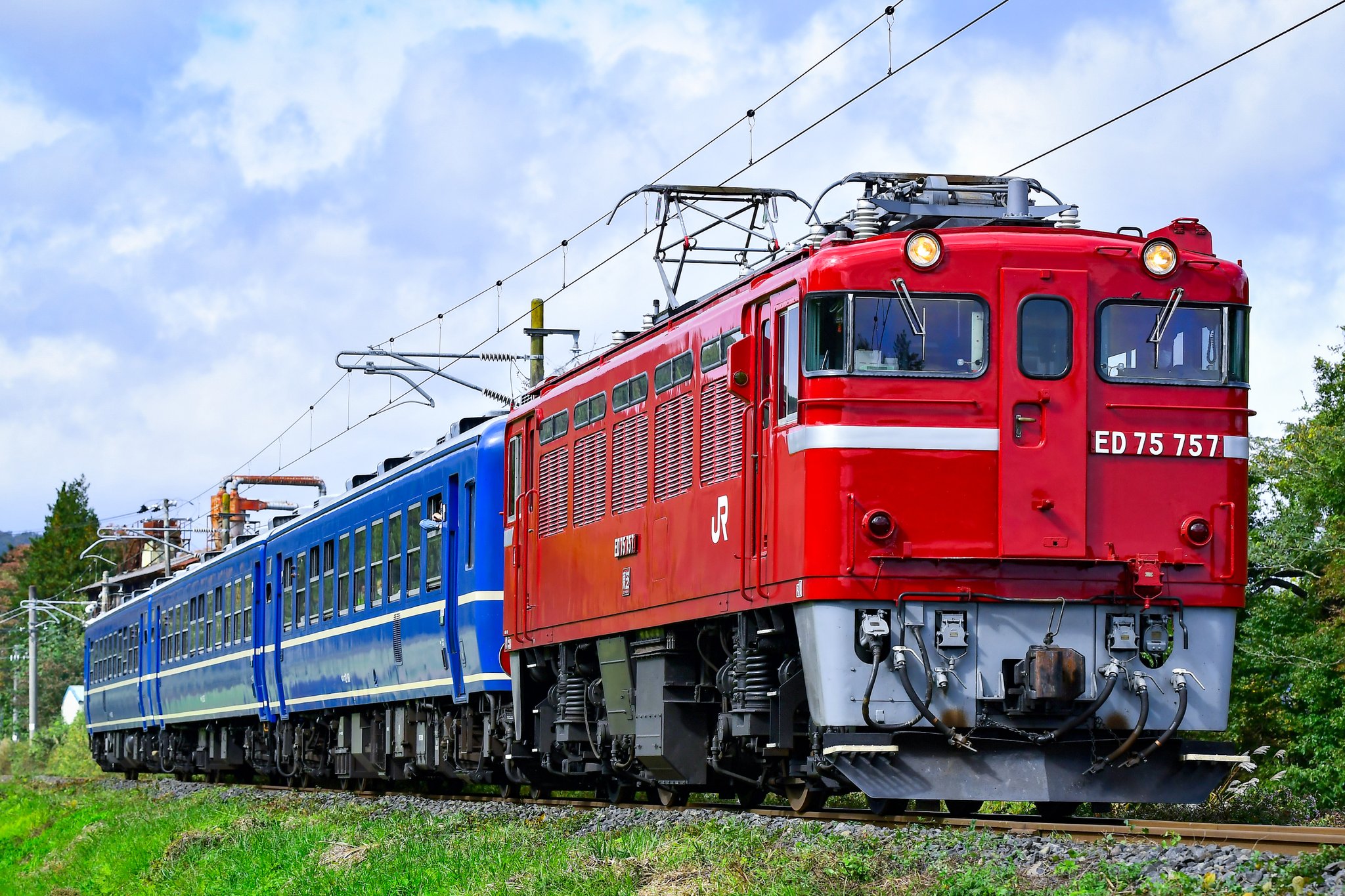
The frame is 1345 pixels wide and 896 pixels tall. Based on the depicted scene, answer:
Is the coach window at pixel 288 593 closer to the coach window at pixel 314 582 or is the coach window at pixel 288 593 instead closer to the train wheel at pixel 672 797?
the coach window at pixel 314 582

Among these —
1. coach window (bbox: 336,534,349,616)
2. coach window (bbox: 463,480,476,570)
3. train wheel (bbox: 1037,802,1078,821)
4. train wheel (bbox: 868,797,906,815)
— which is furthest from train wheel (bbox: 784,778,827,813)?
coach window (bbox: 336,534,349,616)

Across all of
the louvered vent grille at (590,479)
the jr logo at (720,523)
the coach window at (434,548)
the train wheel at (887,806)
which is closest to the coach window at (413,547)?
the coach window at (434,548)

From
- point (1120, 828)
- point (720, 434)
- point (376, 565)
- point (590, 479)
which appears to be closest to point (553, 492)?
point (590, 479)

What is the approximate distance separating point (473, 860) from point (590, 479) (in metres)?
4.59

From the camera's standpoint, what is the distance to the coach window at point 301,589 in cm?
2616

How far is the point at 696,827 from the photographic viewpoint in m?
12.1

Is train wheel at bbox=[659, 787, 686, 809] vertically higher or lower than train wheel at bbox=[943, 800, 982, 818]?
lower

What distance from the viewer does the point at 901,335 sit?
11789 mm

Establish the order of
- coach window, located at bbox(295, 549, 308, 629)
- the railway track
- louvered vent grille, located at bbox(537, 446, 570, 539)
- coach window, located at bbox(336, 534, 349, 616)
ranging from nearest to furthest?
the railway track → louvered vent grille, located at bbox(537, 446, 570, 539) → coach window, located at bbox(336, 534, 349, 616) → coach window, located at bbox(295, 549, 308, 629)

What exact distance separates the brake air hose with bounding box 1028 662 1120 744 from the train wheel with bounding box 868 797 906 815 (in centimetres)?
107

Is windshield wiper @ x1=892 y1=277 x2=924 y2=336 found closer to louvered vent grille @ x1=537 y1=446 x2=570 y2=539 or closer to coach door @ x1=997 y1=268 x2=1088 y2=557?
coach door @ x1=997 y1=268 x2=1088 y2=557

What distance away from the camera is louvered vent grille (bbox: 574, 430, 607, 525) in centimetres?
1582

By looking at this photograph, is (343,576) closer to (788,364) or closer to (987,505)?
(788,364)

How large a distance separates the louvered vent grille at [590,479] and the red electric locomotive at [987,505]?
117 inches
